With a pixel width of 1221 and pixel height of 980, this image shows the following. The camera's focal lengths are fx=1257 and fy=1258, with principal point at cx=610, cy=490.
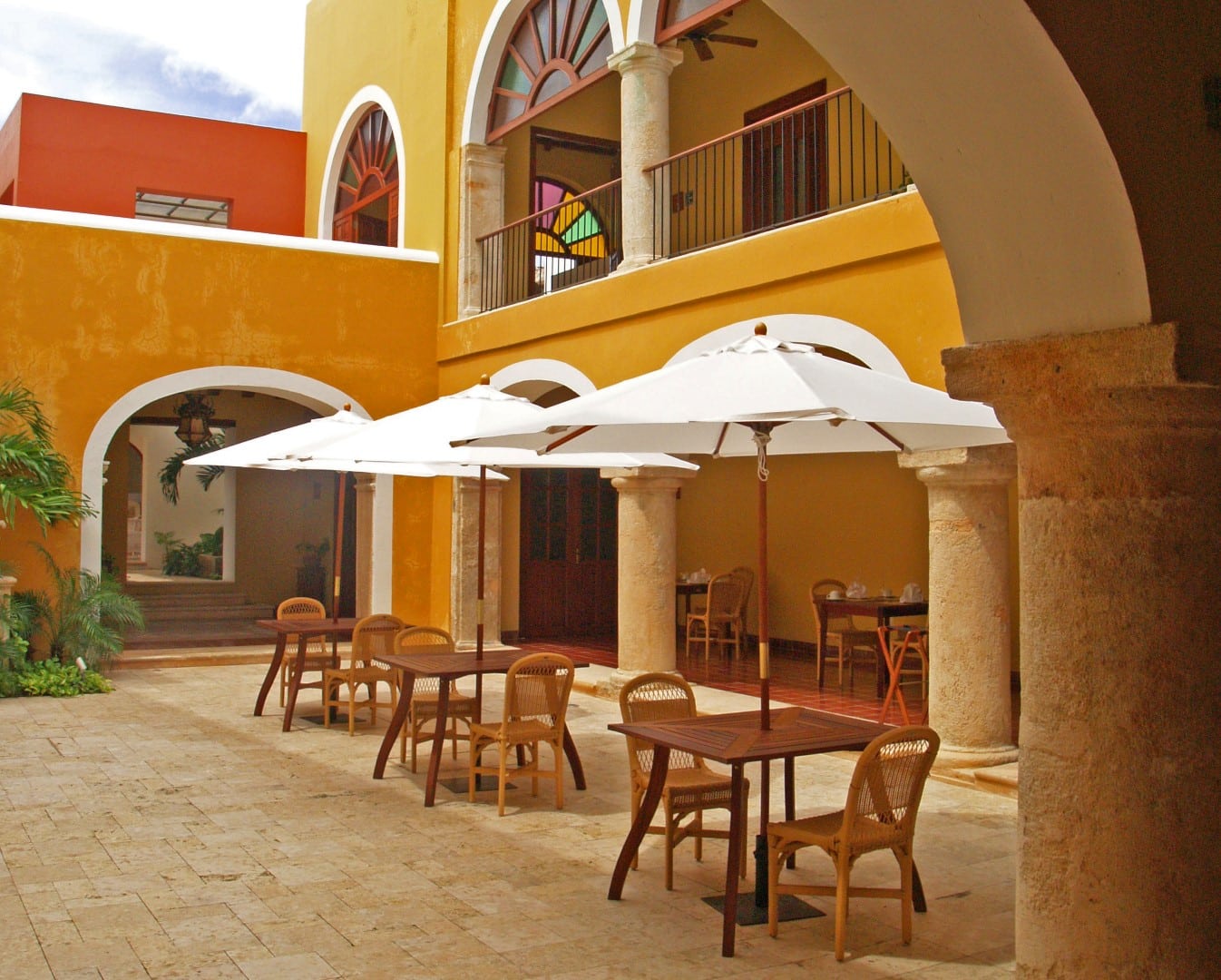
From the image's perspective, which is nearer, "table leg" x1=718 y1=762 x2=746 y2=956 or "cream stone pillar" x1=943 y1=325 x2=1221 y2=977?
"cream stone pillar" x1=943 y1=325 x2=1221 y2=977

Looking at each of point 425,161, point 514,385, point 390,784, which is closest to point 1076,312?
point 390,784

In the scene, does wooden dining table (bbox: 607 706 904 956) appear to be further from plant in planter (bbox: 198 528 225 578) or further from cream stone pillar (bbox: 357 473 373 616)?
plant in planter (bbox: 198 528 225 578)

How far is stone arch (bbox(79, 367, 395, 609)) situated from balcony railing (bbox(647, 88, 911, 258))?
3244 mm

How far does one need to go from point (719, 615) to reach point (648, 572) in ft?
8.00

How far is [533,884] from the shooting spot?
4617 mm

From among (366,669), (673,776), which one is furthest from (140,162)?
(673,776)

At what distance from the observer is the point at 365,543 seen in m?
12.1

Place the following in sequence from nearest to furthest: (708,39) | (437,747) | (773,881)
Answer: (773,881) → (437,747) → (708,39)

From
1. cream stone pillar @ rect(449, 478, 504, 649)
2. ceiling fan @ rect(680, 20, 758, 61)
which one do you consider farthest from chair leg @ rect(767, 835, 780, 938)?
ceiling fan @ rect(680, 20, 758, 61)

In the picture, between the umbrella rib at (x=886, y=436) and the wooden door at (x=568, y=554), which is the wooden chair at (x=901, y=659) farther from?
the wooden door at (x=568, y=554)

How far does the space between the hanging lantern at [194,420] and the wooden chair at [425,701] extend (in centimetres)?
662

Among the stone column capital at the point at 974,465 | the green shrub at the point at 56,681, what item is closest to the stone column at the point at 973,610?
the stone column capital at the point at 974,465

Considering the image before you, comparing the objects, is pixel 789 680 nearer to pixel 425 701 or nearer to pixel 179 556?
pixel 425 701

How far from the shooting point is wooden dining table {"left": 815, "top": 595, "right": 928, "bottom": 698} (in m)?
8.47
